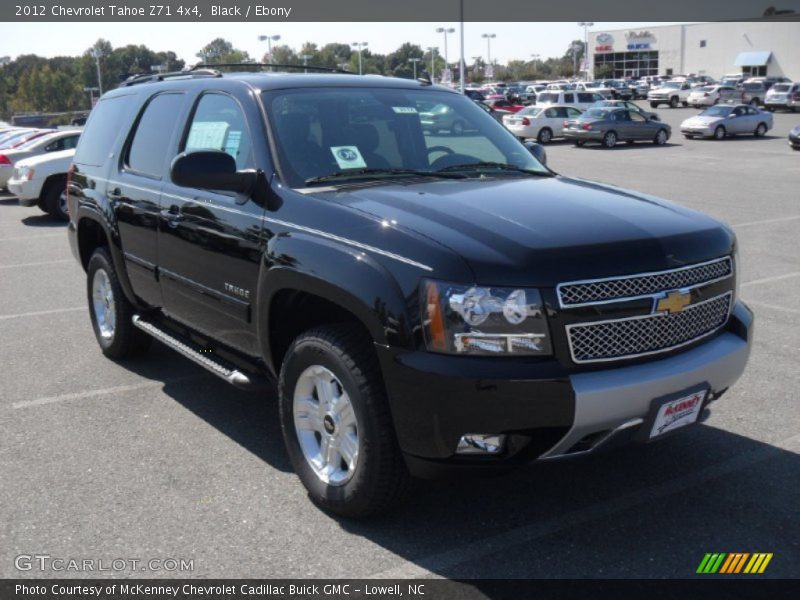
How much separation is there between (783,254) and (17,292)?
8.99 metres

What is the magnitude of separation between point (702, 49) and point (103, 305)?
4107 inches

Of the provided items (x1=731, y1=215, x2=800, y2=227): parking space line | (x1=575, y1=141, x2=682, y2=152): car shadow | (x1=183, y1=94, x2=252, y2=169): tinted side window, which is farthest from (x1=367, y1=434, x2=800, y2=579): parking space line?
(x1=575, y1=141, x2=682, y2=152): car shadow

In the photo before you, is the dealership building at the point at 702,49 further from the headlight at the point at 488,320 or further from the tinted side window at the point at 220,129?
the headlight at the point at 488,320

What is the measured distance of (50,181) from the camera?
1546cm

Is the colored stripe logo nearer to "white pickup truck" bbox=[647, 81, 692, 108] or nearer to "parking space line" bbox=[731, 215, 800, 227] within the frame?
"parking space line" bbox=[731, 215, 800, 227]

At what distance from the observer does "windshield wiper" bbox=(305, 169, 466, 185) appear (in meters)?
4.28

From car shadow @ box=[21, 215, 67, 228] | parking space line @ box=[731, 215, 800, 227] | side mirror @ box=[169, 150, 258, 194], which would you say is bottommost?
parking space line @ box=[731, 215, 800, 227]

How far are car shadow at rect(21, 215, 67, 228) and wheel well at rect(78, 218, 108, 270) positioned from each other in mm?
9242

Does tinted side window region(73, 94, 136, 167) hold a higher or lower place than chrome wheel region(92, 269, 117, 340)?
higher

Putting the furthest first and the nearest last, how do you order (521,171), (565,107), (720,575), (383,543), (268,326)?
(565,107), (521,171), (268,326), (383,543), (720,575)

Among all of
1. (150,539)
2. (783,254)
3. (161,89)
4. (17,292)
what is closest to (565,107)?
(783,254)

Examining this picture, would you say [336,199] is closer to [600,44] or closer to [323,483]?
[323,483]

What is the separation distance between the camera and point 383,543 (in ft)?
12.1

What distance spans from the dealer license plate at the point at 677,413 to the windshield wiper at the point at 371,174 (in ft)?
5.45
